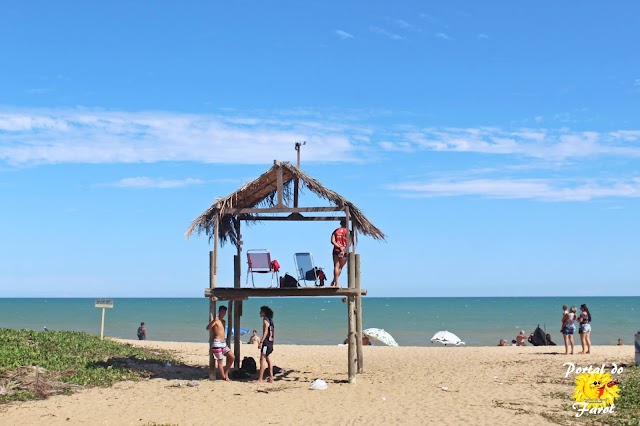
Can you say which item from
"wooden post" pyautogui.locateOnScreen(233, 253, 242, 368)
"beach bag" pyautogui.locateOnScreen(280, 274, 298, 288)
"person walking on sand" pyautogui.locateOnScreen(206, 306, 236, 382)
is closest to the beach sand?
"person walking on sand" pyautogui.locateOnScreen(206, 306, 236, 382)

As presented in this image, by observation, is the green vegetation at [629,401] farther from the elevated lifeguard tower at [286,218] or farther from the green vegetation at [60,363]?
the green vegetation at [60,363]

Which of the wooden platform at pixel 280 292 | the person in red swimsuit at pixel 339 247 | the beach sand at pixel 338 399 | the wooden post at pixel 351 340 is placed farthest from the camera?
the person in red swimsuit at pixel 339 247

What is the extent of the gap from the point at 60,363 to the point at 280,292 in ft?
16.4

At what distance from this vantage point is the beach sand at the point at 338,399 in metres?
10.7

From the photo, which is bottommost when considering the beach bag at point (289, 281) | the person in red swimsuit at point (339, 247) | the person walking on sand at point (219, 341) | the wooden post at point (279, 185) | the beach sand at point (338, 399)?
the beach sand at point (338, 399)

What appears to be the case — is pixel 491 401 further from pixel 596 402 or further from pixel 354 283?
pixel 354 283

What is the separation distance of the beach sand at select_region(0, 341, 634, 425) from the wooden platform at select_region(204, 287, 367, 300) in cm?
179

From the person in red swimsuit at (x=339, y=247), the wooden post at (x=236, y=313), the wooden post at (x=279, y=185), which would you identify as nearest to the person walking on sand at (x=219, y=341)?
the wooden post at (x=236, y=313)

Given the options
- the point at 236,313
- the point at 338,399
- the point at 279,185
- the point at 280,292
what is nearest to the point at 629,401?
the point at 338,399

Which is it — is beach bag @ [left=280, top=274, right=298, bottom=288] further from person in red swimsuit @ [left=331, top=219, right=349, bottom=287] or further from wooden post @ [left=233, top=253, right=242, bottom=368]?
wooden post @ [left=233, top=253, right=242, bottom=368]

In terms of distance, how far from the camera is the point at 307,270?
1462 centimetres

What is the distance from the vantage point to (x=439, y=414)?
36.1 feet

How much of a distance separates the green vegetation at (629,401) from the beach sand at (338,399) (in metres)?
0.70

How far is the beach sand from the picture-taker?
35.0 feet
